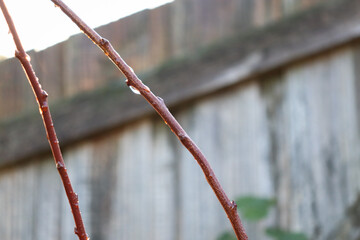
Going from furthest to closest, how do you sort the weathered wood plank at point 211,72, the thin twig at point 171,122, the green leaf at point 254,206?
the weathered wood plank at point 211,72, the green leaf at point 254,206, the thin twig at point 171,122

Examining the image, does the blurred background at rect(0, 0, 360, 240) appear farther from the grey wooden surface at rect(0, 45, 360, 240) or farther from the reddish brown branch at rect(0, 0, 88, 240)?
the reddish brown branch at rect(0, 0, 88, 240)

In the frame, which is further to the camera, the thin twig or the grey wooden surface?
the grey wooden surface

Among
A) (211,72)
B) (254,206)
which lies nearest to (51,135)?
(254,206)

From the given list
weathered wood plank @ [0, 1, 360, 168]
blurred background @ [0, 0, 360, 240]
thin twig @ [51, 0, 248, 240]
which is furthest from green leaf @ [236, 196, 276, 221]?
thin twig @ [51, 0, 248, 240]

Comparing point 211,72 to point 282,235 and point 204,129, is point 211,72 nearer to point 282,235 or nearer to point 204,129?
point 204,129

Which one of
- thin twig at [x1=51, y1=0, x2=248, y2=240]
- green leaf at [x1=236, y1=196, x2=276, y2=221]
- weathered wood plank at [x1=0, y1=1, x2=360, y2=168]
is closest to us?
thin twig at [x1=51, y1=0, x2=248, y2=240]

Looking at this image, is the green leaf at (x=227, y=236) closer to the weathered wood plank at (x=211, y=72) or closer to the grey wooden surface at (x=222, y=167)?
the grey wooden surface at (x=222, y=167)

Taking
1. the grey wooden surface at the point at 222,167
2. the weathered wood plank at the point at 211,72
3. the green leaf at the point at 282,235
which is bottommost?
the green leaf at the point at 282,235

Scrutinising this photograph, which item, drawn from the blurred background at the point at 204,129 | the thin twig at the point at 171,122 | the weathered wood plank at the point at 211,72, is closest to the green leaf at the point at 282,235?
the blurred background at the point at 204,129
